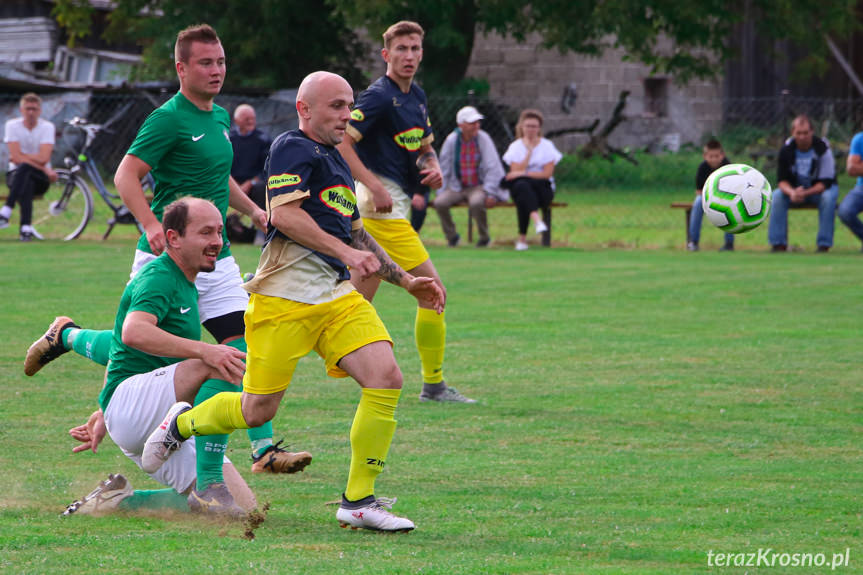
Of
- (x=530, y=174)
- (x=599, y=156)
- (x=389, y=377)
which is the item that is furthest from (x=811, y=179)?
(x=389, y=377)

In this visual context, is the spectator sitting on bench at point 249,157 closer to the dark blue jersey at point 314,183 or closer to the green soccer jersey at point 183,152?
the green soccer jersey at point 183,152

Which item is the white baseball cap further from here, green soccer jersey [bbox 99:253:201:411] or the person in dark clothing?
green soccer jersey [bbox 99:253:201:411]

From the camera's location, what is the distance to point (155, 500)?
205 inches

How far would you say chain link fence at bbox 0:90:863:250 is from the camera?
21422 mm

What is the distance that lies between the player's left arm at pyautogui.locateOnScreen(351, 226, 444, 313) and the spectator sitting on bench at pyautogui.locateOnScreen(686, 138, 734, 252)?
1291 centimetres

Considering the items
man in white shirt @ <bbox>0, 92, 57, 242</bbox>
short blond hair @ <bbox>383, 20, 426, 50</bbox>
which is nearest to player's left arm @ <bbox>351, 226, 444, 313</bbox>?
short blond hair @ <bbox>383, 20, 426, 50</bbox>

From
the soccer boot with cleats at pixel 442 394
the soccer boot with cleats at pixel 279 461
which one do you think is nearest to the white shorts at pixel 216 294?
the soccer boot with cleats at pixel 279 461

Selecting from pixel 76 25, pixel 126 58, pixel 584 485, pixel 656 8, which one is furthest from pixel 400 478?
pixel 126 58

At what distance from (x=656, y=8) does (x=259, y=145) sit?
14.7 meters

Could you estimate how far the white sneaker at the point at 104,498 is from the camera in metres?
5.05

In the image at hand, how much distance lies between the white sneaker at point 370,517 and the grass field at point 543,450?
0.05 metres

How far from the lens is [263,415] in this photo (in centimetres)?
491

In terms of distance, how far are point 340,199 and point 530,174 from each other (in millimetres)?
13259

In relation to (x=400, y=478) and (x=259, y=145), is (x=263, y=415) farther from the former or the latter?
(x=259, y=145)
